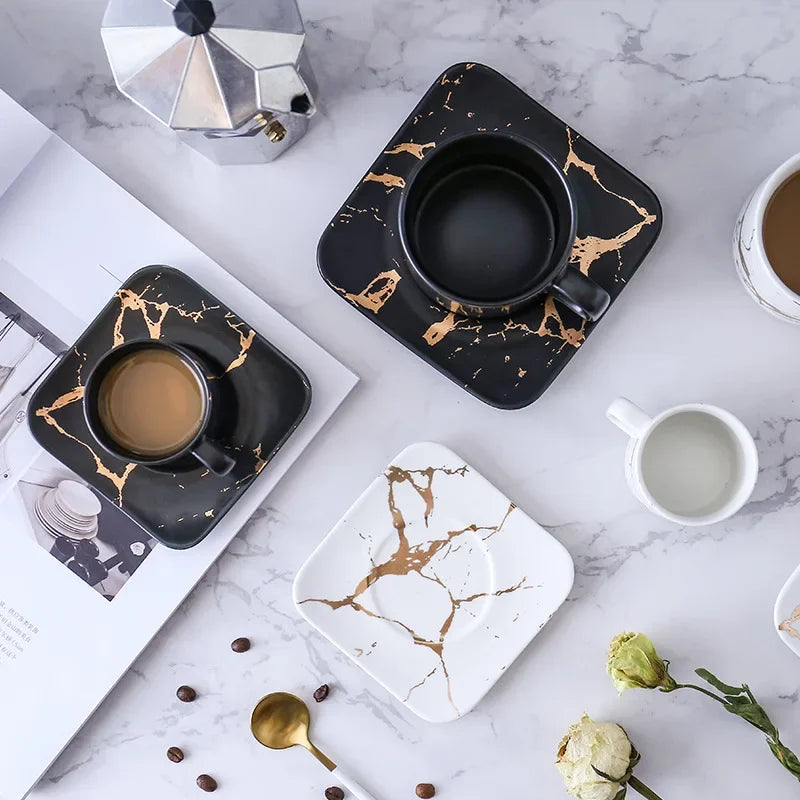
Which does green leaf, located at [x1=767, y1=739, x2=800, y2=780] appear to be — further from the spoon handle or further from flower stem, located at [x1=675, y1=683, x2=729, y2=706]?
the spoon handle

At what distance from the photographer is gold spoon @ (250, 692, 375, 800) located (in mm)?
869

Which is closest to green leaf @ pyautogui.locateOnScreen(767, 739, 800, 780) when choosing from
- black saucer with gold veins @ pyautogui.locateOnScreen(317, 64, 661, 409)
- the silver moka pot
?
black saucer with gold veins @ pyautogui.locateOnScreen(317, 64, 661, 409)

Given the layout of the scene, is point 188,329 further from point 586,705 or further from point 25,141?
point 586,705

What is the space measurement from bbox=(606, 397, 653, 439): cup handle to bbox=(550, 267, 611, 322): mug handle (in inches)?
3.7

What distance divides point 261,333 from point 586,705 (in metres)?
0.50

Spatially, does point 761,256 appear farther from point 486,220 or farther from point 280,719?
point 280,719

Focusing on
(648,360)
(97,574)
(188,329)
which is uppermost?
(648,360)

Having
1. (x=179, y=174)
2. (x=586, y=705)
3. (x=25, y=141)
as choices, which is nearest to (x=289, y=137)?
(x=179, y=174)

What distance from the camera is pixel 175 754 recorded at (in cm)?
87

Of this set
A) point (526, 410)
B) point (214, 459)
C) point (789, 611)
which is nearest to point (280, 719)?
point (214, 459)

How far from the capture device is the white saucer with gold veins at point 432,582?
842 mm

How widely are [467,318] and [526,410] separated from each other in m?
0.12

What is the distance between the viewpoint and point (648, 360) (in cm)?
85

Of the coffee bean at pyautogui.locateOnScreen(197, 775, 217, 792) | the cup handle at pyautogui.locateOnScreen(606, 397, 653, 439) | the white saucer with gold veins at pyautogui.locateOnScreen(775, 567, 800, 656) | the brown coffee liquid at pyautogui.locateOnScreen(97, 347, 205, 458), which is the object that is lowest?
the coffee bean at pyautogui.locateOnScreen(197, 775, 217, 792)
